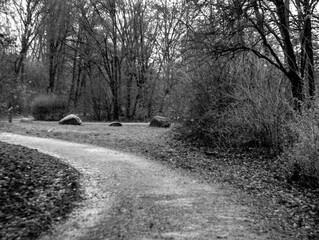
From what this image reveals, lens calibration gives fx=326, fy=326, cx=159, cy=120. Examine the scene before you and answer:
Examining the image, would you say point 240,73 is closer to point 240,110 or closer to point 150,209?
point 240,110

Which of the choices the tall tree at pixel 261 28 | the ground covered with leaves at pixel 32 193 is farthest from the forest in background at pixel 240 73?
the ground covered with leaves at pixel 32 193

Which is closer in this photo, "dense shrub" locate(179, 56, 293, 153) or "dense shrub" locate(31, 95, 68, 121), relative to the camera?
"dense shrub" locate(179, 56, 293, 153)

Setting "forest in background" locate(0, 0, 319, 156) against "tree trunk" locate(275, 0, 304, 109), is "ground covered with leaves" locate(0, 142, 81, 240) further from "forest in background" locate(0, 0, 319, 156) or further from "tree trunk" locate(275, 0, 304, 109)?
"tree trunk" locate(275, 0, 304, 109)

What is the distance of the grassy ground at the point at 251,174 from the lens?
4.86 m

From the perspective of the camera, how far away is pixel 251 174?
792 centimetres

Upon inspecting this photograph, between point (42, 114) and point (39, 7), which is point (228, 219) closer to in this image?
point (42, 114)

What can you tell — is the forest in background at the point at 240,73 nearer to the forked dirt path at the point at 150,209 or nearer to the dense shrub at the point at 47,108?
the forked dirt path at the point at 150,209

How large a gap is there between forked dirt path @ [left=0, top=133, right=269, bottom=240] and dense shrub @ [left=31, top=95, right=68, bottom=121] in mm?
16718

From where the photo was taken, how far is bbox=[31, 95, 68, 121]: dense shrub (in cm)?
2381

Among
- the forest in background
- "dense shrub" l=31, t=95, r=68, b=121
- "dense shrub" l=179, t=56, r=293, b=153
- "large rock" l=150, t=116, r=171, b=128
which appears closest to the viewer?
the forest in background


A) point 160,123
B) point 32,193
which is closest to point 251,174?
point 32,193

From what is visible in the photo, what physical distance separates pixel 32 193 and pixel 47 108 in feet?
62.6

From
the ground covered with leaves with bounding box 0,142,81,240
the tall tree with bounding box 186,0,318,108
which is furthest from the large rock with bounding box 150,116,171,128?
the ground covered with leaves with bounding box 0,142,81,240

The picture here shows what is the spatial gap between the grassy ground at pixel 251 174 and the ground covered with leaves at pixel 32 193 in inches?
116
